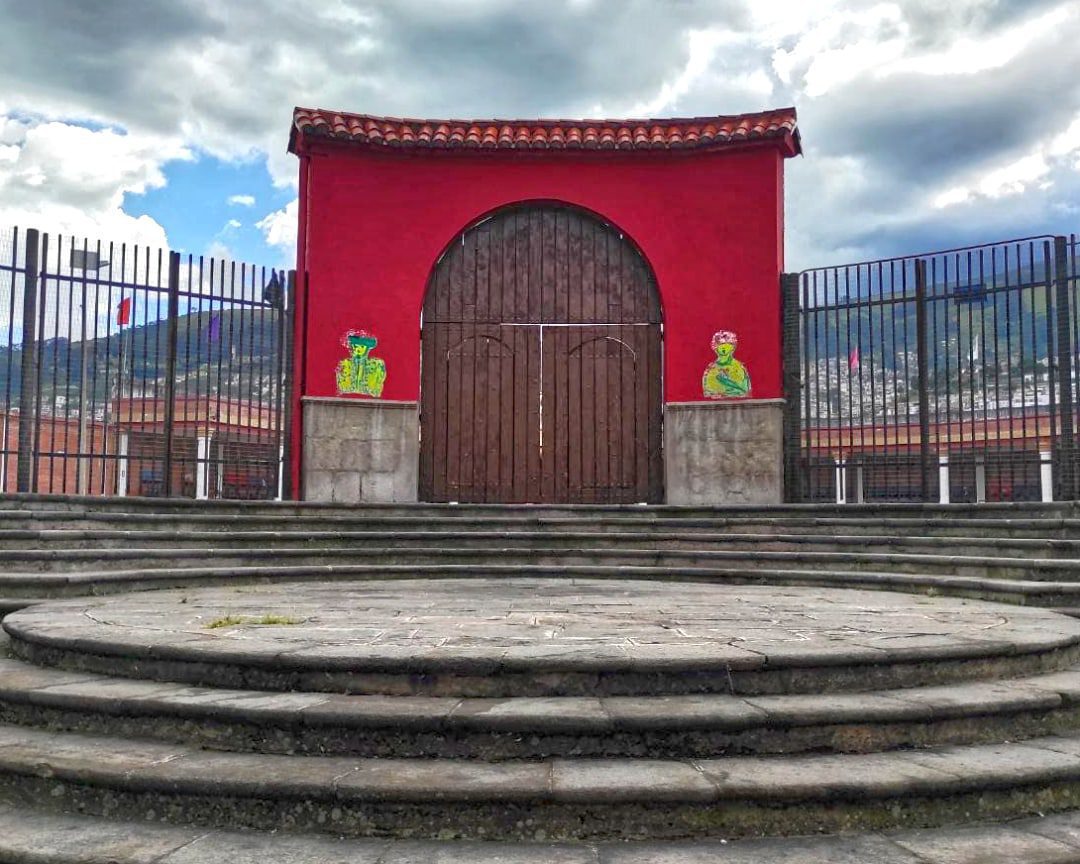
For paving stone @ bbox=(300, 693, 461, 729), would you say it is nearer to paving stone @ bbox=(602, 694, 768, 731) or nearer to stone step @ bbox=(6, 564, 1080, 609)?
paving stone @ bbox=(602, 694, 768, 731)

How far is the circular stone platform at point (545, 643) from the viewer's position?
347 centimetres

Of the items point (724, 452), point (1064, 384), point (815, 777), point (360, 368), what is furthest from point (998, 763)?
point (360, 368)

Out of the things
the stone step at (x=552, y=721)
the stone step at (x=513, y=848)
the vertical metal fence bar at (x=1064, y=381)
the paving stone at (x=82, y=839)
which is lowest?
the paving stone at (x=82, y=839)

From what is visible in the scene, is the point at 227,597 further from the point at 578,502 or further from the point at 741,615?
the point at 578,502

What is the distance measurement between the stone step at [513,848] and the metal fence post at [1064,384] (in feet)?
25.7

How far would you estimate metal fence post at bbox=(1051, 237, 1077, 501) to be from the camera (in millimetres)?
9586

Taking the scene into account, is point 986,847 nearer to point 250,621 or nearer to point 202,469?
point 250,621

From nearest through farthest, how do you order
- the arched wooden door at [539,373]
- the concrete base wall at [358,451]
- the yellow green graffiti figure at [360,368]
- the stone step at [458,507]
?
the stone step at [458,507]
the concrete base wall at [358,451]
the yellow green graffiti figure at [360,368]
the arched wooden door at [539,373]

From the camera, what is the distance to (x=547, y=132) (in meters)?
11.9

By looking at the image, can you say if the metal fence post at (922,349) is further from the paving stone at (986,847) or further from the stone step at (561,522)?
the paving stone at (986,847)

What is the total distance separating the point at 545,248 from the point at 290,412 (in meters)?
4.02

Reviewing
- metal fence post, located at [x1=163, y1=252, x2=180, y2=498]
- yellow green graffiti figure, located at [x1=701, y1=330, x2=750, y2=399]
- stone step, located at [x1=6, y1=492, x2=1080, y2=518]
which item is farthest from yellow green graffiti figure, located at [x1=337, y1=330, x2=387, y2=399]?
yellow green graffiti figure, located at [x1=701, y1=330, x2=750, y2=399]

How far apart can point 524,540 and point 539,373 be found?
133 inches

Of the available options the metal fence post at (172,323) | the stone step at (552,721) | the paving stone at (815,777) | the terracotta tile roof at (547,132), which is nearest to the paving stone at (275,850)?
the stone step at (552,721)
